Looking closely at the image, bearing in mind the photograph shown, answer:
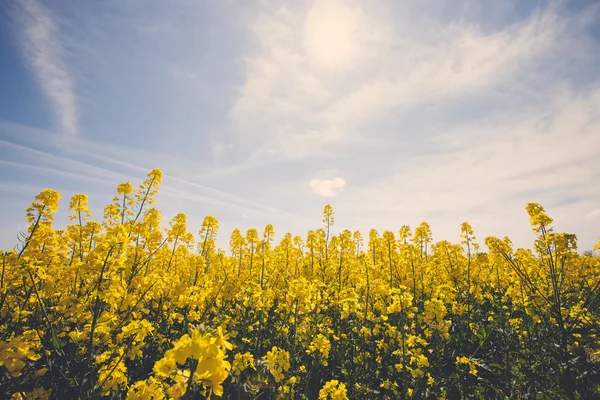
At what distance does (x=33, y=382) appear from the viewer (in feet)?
11.9

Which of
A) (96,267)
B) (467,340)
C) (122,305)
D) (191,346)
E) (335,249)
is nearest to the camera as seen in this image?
(191,346)

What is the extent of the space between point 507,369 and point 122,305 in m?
5.34

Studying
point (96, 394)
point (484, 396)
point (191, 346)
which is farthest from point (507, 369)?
point (96, 394)

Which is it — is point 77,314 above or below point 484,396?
above

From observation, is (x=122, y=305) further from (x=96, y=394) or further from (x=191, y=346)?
(x=191, y=346)

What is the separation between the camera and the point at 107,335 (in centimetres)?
313

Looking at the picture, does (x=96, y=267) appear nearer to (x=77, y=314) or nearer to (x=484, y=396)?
(x=77, y=314)

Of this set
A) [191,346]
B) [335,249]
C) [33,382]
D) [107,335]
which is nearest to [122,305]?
[107,335]

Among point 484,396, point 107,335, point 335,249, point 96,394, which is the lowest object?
point 484,396

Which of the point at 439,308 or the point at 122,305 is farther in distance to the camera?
the point at 439,308

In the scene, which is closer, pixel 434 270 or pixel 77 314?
pixel 77 314

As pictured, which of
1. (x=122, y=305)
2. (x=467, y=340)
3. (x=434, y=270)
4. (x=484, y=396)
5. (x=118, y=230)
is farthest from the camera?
(x=434, y=270)

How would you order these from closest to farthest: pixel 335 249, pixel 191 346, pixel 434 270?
pixel 191 346 < pixel 434 270 < pixel 335 249

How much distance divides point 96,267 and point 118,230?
0.47 meters
